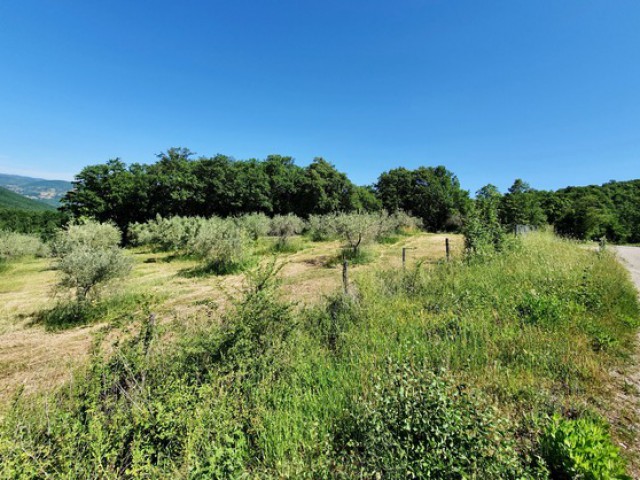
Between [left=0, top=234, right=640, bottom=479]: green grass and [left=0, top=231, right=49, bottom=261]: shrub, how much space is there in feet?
63.4

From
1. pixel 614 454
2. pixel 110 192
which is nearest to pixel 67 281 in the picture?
pixel 614 454

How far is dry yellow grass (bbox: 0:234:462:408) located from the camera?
4.07 meters

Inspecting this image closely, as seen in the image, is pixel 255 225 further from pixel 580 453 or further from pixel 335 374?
pixel 580 453

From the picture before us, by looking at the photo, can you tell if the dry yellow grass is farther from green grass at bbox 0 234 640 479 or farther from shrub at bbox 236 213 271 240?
shrub at bbox 236 213 271 240

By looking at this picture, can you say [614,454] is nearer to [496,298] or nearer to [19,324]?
[496,298]

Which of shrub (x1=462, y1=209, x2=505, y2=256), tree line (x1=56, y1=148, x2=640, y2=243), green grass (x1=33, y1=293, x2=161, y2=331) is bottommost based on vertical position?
green grass (x1=33, y1=293, x2=161, y2=331)

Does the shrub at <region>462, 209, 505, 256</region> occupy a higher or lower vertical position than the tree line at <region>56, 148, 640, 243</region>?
lower

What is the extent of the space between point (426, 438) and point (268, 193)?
35593 millimetres

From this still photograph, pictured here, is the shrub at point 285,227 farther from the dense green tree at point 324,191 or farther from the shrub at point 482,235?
the shrub at point 482,235

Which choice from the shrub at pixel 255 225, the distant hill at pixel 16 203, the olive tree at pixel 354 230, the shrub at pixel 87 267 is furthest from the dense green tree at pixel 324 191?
the distant hill at pixel 16 203

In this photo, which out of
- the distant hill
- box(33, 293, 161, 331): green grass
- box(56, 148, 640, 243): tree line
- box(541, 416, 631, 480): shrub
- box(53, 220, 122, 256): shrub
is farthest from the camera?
the distant hill

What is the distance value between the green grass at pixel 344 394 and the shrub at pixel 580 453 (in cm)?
2

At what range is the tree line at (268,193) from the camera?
31483mm

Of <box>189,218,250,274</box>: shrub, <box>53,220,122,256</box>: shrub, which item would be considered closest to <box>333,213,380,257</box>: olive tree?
Answer: <box>189,218,250,274</box>: shrub
